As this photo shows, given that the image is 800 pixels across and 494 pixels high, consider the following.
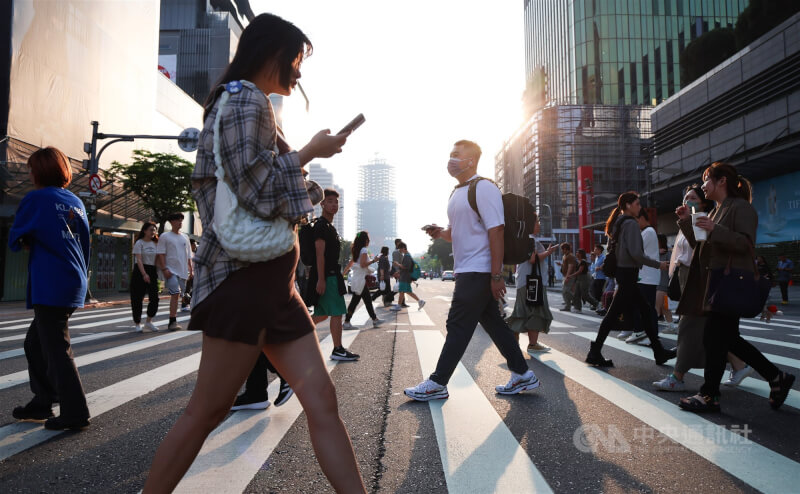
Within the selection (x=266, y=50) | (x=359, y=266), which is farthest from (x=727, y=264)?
(x=359, y=266)

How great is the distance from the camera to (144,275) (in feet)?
24.5

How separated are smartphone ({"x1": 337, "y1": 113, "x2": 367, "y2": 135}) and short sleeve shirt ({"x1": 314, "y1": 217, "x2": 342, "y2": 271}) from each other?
319cm

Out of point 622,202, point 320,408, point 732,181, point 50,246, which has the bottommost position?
point 320,408

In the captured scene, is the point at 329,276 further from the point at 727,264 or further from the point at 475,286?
the point at 727,264

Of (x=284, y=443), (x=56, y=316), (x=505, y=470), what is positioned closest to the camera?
(x=505, y=470)

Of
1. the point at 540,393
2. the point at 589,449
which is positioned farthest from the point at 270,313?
the point at 540,393

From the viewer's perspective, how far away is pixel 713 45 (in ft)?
109

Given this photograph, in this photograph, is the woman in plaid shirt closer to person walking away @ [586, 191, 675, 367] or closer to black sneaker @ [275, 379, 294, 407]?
black sneaker @ [275, 379, 294, 407]

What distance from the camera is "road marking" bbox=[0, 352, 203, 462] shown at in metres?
2.72

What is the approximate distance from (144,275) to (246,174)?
22.8ft

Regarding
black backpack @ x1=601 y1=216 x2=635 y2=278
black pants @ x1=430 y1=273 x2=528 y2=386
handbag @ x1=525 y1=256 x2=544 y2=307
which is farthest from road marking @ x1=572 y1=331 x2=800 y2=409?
black pants @ x1=430 y1=273 x2=528 y2=386

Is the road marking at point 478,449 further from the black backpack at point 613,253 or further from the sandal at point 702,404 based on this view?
the black backpack at point 613,253

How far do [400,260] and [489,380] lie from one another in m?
10.2

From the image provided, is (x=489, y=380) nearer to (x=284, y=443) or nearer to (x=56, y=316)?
(x=284, y=443)
